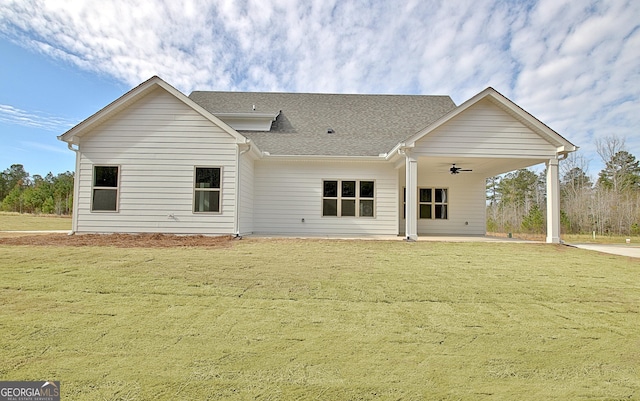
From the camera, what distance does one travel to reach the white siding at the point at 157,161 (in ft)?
35.6

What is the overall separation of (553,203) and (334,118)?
9.58m

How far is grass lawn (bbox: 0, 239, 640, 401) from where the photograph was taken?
7.86ft

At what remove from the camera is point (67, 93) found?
1730 cm

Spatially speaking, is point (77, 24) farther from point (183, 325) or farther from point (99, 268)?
point (183, 325)

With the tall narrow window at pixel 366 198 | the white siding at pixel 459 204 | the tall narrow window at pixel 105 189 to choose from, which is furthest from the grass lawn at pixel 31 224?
the white siding at pixel 459 204

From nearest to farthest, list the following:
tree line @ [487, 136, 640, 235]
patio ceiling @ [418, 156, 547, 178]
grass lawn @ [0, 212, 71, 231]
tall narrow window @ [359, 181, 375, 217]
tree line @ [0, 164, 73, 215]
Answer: patio ceiling @ [418, 156, 547, 178], tall narrow window @ [359, 181, 375, 217], grass lawn @ [0, 212, 71, 231], tree line @ [487, 136, 640, 235], tree line @ [0, 164, 73, 215]

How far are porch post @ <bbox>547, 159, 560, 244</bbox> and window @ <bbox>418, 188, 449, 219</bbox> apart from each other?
434cm

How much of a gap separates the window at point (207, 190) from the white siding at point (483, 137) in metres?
6.79

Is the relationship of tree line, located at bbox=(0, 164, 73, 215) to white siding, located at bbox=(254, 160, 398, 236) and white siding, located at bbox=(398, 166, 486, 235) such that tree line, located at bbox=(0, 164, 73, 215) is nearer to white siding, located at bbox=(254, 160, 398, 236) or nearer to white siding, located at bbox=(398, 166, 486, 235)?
white siding, located at bbox=(254, 160, 398, 236)

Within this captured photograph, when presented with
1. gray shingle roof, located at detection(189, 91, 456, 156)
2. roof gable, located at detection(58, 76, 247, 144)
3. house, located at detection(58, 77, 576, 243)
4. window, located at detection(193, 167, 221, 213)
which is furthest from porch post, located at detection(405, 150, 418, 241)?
window, located at detection(193, 167, 221, 213)

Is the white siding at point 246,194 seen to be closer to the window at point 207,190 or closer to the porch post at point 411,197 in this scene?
the window at point 207,190

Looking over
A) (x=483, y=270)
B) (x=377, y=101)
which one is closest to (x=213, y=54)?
(x=377, y=101)

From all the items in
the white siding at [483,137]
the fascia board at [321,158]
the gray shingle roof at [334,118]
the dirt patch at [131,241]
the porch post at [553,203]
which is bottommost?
the dirt patch at [131,241]

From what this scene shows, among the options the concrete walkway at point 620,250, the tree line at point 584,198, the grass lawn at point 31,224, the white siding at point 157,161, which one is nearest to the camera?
the concrete walkway at point 620,250
